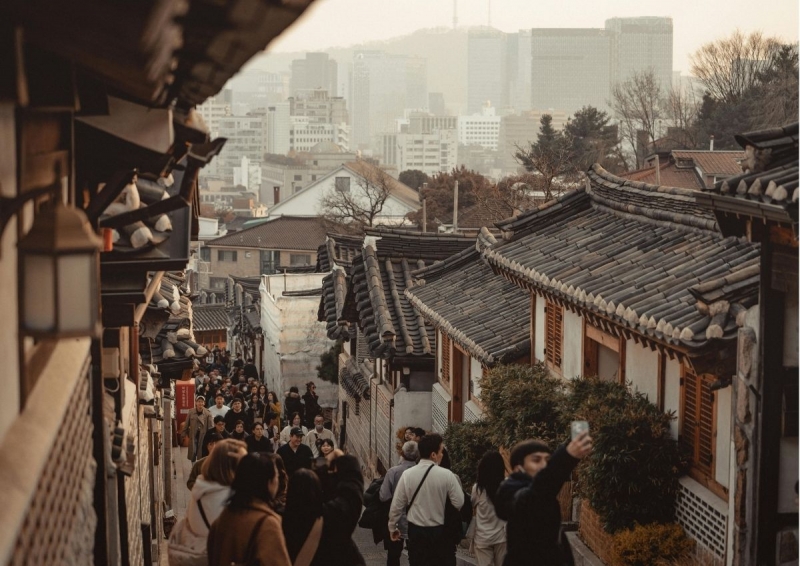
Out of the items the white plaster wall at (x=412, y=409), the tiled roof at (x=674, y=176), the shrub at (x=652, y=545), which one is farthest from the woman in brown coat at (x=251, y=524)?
the tiled roof at (x=674, y=176)

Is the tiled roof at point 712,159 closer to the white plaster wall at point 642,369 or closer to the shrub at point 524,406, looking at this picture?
the shrub at point 524,406

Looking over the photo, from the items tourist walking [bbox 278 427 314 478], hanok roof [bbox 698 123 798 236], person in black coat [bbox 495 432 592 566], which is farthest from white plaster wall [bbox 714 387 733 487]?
person in black coat [bbox 495 432 592 566]

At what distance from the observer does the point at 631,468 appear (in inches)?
471

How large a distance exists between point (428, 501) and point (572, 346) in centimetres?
632

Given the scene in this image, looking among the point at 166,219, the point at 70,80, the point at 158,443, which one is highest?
the point at 70,80

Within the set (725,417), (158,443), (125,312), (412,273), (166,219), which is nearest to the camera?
(166,219)

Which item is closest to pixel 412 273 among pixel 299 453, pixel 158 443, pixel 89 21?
pixel 158 443

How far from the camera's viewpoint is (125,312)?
10.5 meters

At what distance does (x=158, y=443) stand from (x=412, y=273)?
25.3ft

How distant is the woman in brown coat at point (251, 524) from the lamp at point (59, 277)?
2555mm

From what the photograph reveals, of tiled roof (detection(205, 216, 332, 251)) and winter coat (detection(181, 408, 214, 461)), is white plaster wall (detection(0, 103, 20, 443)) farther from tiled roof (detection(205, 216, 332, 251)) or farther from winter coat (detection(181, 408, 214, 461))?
tiled roof (detection(205, 216, 332, 251))

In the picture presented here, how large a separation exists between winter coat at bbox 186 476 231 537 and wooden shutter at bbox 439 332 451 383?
14.3 metres

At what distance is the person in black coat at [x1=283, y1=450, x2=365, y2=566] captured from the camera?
294 inches

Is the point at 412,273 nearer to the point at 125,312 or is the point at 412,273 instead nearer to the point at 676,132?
the point at 125,312
